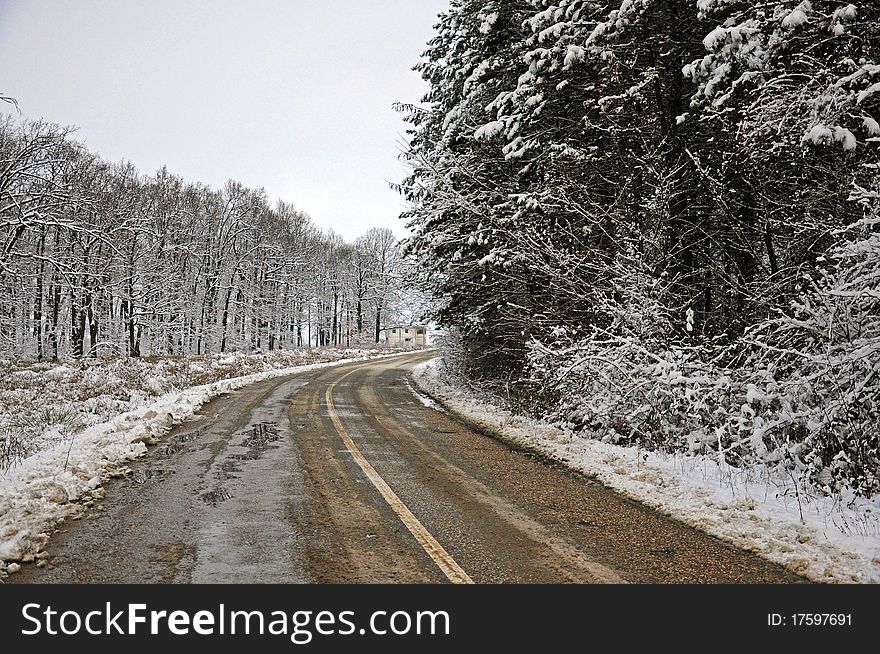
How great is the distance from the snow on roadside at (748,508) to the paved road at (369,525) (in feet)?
0.84

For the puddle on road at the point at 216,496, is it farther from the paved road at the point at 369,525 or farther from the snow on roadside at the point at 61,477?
the snow on roadside at the point at 61,477

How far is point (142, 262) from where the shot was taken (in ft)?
122

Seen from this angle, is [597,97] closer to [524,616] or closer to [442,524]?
[442,524]

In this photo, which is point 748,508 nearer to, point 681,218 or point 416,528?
point 416,528

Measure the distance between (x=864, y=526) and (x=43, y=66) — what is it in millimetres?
34747

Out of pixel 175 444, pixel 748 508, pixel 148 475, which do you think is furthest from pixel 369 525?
pixel 175 444

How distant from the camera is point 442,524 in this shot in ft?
18.7

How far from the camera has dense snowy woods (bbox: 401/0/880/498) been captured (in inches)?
275

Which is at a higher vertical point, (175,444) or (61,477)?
(61,477)

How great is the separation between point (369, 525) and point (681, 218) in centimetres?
852

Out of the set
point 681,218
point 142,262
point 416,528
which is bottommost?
point 416,528

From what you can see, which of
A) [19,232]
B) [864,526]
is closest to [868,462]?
[864,526]

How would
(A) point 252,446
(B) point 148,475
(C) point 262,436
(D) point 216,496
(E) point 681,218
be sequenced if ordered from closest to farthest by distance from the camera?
(D) point 216,496, (B) point 148,475, (A) point 252,446, (C) point 262,436, (E) point 681,218

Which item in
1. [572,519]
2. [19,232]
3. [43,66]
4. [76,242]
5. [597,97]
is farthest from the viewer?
[76,242]
